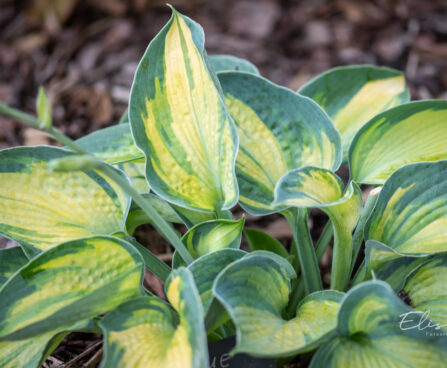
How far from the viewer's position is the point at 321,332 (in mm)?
717

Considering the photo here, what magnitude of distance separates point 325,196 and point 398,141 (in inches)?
9.5

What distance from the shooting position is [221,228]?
849 millimetres

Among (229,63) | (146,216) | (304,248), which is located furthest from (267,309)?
(229,63)

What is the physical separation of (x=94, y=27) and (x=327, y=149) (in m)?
1.40

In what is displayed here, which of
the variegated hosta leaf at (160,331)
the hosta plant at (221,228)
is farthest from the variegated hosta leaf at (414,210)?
the variegated hosta leaf at (160,331)

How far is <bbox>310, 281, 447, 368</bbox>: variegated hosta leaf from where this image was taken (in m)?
0.67

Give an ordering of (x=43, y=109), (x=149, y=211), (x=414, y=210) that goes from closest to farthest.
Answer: (x=43, y=109) → (x=149, y=211) → (x=414, y=210)

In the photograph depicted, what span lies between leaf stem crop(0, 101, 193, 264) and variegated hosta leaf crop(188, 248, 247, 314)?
58mm

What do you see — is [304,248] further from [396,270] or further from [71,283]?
[71,283]

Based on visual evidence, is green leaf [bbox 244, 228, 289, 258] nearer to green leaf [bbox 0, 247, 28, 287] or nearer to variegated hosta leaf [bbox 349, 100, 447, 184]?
variegated hosta leaf [bbox 349, 100, 447, 184]

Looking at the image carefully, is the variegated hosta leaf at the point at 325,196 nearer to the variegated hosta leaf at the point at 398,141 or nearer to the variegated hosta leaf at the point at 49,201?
the variegated hosta leaf at the point at 398,141

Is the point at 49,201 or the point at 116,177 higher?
the point at 116,177

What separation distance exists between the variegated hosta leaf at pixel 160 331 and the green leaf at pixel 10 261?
0.99 feet

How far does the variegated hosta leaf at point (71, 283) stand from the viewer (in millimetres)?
728
